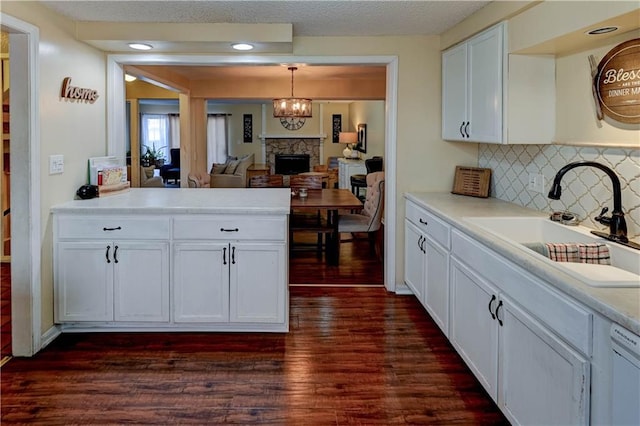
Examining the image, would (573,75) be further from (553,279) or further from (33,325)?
(33,325)

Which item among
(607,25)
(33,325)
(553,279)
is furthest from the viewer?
(33,325)

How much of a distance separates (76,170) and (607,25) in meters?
3.18

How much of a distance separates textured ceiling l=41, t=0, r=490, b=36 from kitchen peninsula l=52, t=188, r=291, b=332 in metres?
1.22

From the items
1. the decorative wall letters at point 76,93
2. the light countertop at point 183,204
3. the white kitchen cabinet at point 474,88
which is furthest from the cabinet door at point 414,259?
the decorative wall letters at point 76,93

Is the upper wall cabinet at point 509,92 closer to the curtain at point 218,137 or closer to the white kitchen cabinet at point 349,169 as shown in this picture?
the white kitchen cabinet at point 349,169

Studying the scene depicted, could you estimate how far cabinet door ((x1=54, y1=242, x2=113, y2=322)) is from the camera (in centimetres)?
324

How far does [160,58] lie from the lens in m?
4.07

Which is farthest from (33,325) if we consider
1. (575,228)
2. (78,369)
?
(575,228)

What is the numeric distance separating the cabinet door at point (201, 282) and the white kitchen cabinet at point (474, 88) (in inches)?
72.4

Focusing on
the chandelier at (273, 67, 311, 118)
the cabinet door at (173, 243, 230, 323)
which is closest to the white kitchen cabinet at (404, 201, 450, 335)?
the cabinet door at (173, 243, 230, 323)

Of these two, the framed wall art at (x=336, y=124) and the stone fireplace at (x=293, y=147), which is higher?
the framed wall art at (x=336, y=124)

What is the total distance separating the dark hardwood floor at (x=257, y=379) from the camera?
2.40 metres

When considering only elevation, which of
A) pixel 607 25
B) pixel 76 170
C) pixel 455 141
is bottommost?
pixel 76 170

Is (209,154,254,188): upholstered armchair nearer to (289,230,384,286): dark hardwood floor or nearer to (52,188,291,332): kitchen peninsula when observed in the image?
(289,230,384,286): dark hardwood floor
